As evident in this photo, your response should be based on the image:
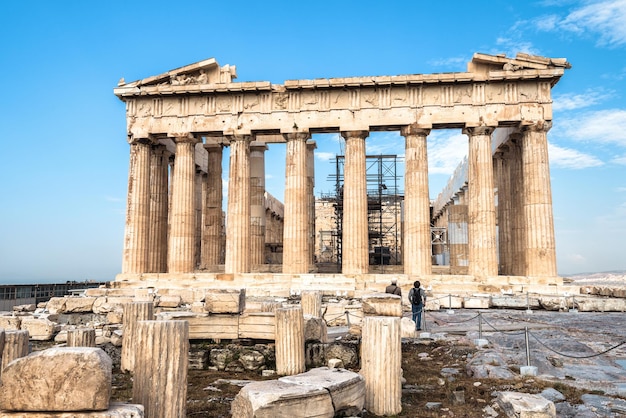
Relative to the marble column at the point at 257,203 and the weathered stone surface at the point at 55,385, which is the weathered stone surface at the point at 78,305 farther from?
the weathered stone surface at the point at 55,385

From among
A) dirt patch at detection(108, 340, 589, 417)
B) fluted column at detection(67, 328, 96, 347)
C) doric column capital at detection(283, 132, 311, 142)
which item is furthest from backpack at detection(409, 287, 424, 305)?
doric column capital at detection(283, 132, 311, 142)

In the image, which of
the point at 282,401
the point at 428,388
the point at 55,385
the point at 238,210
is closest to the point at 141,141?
the point at 238,210

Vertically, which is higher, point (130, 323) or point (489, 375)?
point (130, 323)

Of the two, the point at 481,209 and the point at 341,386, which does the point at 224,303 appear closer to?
the point at 341,386

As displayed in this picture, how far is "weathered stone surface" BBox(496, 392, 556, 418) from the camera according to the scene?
5.74 meters

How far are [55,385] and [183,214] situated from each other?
68.8ft

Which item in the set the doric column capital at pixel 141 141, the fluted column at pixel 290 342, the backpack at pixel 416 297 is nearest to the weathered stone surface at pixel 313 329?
the fluted column at pixel 290 342

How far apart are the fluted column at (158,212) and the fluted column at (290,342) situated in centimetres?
1885

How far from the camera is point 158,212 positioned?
27.0 m

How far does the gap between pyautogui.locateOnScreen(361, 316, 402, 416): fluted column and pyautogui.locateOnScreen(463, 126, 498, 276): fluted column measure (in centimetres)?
1667

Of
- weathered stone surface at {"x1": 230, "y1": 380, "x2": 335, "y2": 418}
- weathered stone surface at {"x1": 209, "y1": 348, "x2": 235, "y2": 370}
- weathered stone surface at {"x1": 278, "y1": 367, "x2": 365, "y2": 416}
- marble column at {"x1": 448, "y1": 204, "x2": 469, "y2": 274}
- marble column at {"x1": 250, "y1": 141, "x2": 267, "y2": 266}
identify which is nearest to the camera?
weathered stone surface at {"x1": 230, "y1": 380, "x2": 335, "y2": 418}

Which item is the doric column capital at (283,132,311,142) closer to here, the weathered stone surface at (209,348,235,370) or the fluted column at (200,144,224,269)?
the fluted column at (200,144,224,269)

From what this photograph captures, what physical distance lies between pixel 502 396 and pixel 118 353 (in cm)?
789

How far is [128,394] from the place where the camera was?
7.88m
